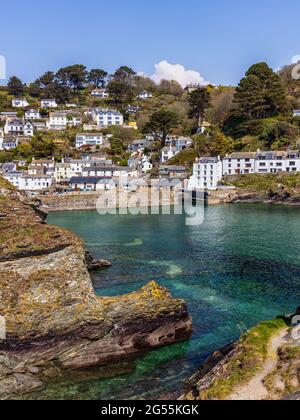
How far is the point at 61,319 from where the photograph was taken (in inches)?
847

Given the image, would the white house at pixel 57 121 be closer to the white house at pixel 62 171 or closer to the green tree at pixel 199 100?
the white house at pixel 62 171

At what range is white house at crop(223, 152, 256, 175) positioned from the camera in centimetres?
9906

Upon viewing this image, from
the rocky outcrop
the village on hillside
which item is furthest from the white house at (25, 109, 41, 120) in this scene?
the rocky outcrop

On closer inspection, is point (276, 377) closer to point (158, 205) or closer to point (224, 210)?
point (224, 210)

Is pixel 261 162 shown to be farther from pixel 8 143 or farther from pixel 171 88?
pixel 171 88

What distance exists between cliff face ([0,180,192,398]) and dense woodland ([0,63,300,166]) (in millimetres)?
87661

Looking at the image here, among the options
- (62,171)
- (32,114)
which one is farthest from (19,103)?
(62,171)

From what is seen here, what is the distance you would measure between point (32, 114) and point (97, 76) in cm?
Result: 4635

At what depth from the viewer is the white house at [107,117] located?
146 m

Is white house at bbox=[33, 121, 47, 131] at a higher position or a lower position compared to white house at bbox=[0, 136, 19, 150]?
higher

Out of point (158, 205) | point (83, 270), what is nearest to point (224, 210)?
point (158, 205)

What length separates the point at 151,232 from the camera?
191 ft

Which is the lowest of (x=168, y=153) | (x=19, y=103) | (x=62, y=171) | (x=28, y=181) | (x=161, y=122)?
(x=28, y=181)

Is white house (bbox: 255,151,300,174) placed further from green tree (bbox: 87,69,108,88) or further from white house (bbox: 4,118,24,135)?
green tree (bbox: 87,69,108,88)
